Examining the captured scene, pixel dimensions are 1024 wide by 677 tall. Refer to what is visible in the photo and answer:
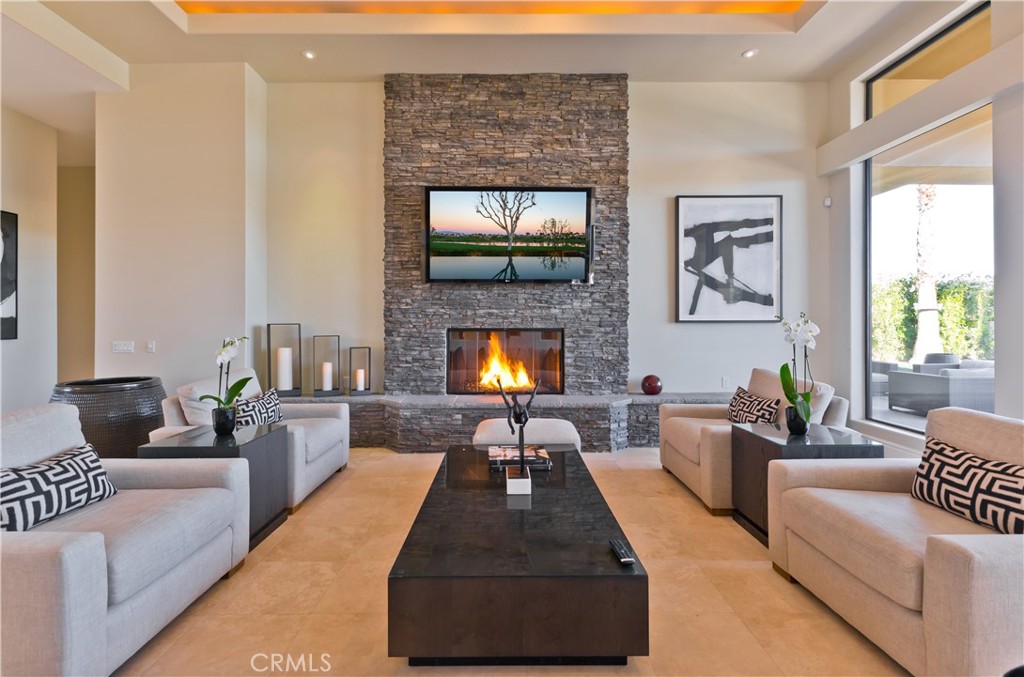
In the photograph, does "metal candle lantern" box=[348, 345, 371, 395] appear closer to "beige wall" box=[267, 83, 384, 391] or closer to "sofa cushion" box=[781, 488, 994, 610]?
"beige wall" box=[267, 83, 384, 391]

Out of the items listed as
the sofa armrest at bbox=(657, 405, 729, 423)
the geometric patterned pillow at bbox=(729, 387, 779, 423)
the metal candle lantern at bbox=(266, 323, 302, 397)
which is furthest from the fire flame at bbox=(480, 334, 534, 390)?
the geometric patterned pillow at bbox=(729, 387, 779, 423)

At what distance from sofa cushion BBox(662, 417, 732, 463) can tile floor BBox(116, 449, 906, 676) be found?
40cm

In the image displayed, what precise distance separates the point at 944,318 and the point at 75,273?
897 centimetres

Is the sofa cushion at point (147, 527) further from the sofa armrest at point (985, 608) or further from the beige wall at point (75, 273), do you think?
the beige wall at point (75, 273)

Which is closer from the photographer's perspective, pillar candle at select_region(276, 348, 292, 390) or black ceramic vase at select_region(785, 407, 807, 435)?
black ceramic vase at select_region(785, 407, 807, 435)

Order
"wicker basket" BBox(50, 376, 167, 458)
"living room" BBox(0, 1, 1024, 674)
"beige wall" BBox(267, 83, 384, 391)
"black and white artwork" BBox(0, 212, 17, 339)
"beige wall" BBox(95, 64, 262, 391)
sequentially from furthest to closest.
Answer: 1. "beige wall" BBox(267, 83, 384, 391)
2. "black and white artwork" BBox(0, 212, 17, 339)
3. "beige wall" BBox(95, 64, 262, 391)
4. "living room" BBox(0, 1, 1024, 674)
5. "wicker basket" BBox(50, 376, 167, 458)

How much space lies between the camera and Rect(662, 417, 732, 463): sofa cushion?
3629mm

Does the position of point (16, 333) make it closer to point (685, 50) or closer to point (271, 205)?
point (271, 205)

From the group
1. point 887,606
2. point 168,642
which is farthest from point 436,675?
point 887,606

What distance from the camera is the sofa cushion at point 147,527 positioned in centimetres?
180

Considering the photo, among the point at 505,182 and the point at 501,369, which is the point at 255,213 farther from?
the point at 501,369

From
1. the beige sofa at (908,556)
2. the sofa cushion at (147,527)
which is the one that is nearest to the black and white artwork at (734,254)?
the beige sofa at (908,556)

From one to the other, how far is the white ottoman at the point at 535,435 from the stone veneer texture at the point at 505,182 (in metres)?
1.51

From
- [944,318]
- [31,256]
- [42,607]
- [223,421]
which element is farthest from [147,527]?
[31,256]
